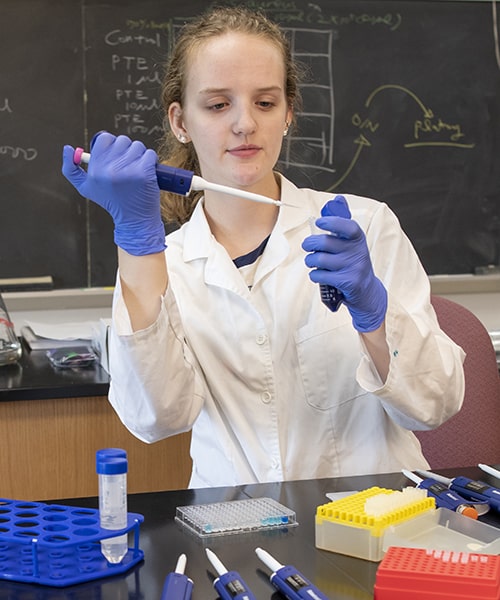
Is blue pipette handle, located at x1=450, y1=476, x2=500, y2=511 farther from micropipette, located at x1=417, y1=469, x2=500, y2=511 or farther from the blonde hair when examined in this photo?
the blonde hair

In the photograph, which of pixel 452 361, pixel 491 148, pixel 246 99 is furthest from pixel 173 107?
pixel 491 148

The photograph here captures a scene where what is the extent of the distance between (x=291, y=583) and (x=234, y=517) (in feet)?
0.79

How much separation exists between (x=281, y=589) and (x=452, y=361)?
654 millimetres

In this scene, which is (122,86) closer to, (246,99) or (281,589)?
(246,99)

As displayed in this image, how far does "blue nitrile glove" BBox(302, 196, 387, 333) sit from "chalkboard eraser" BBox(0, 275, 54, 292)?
1.74 metres

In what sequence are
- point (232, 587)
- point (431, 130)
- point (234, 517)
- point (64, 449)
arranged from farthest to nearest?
point (431, 130) → point (64, 449) → point (234, 517) → point (232, 587)

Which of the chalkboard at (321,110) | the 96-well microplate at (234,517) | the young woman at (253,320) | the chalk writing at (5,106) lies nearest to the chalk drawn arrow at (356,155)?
the chalkboard at (321,110)

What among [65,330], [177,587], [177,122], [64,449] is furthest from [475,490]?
[65,330]

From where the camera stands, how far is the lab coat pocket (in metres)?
1.69

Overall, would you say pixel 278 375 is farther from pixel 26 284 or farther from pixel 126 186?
pixel 26 284

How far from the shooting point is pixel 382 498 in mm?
1212

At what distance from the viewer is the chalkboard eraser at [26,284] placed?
298 centimetres

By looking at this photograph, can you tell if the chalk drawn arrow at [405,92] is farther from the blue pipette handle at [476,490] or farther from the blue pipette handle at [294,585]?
the blue pipette handle at [294,585]

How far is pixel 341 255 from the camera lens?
140 cm
